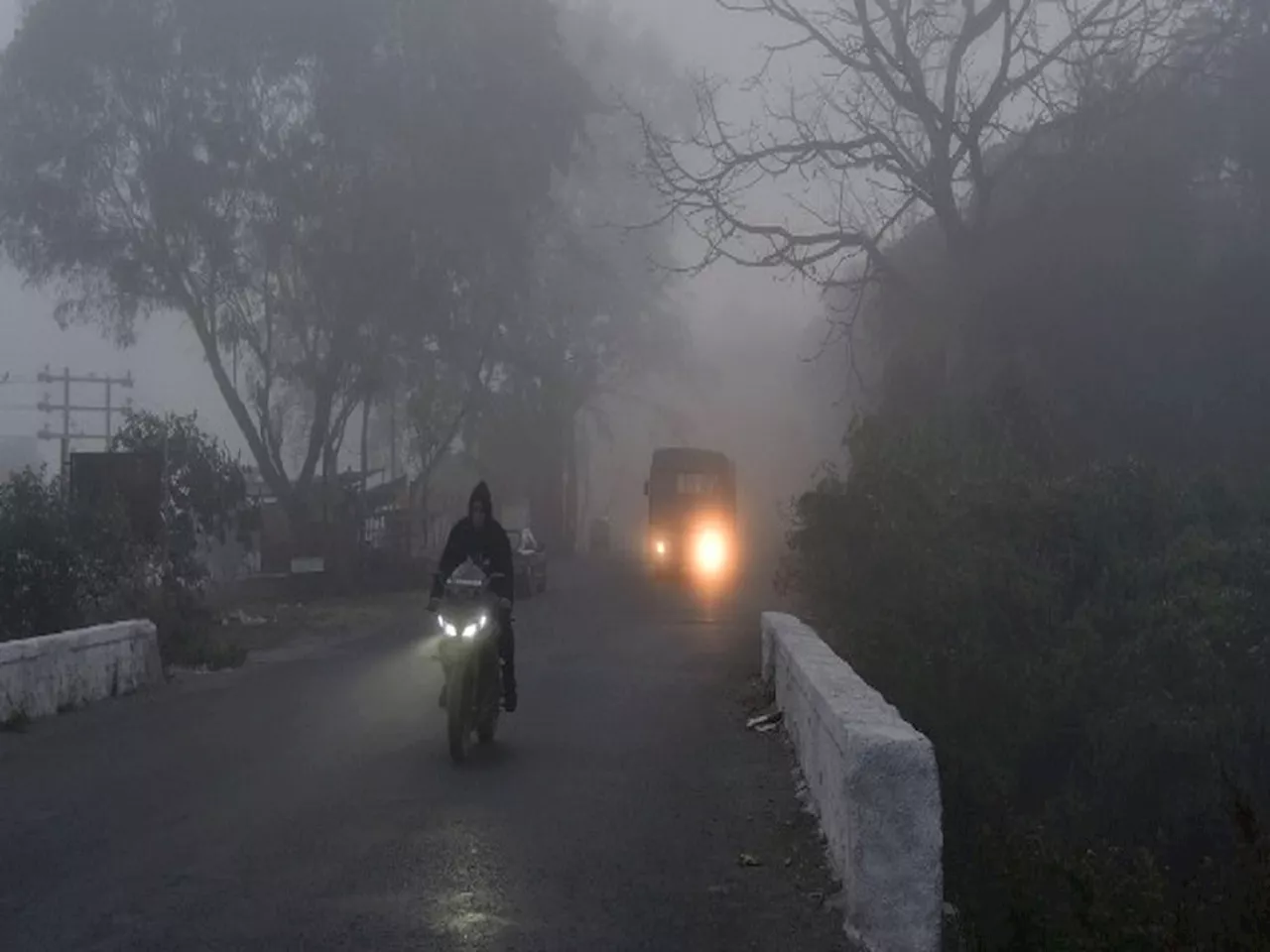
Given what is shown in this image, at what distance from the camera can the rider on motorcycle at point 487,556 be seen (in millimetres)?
12721

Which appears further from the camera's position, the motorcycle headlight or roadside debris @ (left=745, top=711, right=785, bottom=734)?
roadside debris @ (left=745, top=711, right=785, bottom=734)

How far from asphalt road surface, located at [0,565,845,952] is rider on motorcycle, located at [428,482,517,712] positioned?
2.51 feet

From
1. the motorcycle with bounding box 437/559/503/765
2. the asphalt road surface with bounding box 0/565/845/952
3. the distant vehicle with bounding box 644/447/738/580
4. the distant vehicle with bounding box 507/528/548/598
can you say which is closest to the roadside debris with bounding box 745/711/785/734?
the asphalt road surface with bounding box 0/565/845/952

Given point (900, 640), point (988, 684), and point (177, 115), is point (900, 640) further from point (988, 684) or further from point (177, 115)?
point (177, 115)

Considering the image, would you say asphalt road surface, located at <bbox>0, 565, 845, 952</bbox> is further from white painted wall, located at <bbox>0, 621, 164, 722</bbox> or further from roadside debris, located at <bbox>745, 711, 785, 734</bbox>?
white painted wall, located at <bbox>0, 621, 164, 722</bbox>

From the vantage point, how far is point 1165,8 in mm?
27078

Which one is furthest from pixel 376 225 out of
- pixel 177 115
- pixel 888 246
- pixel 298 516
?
pixel 888 246

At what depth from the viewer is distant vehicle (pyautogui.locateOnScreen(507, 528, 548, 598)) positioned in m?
38.5

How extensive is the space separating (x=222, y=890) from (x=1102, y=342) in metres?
25.5

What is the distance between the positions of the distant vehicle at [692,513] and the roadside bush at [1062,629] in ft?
81.0

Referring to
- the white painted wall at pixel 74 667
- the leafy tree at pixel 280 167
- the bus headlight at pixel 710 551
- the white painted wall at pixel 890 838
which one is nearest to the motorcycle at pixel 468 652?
the white painted wall at pixel 74 667

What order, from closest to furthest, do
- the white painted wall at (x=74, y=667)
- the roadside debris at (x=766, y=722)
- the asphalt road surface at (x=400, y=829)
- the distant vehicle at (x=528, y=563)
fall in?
the asphalt road surface at (x=400, y=829) < the roadside debris at (x=766, y=722) < the white painted wall at (x=74, y=667) < the distant vehicle at (x=528, y=563)

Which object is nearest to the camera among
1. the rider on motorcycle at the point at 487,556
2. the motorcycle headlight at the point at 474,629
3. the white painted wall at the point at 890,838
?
the white painted wall at the point at 890,838

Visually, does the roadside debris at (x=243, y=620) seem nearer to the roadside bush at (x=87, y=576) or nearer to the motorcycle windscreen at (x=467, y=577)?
the roadside bush at (x=87, y=576)
